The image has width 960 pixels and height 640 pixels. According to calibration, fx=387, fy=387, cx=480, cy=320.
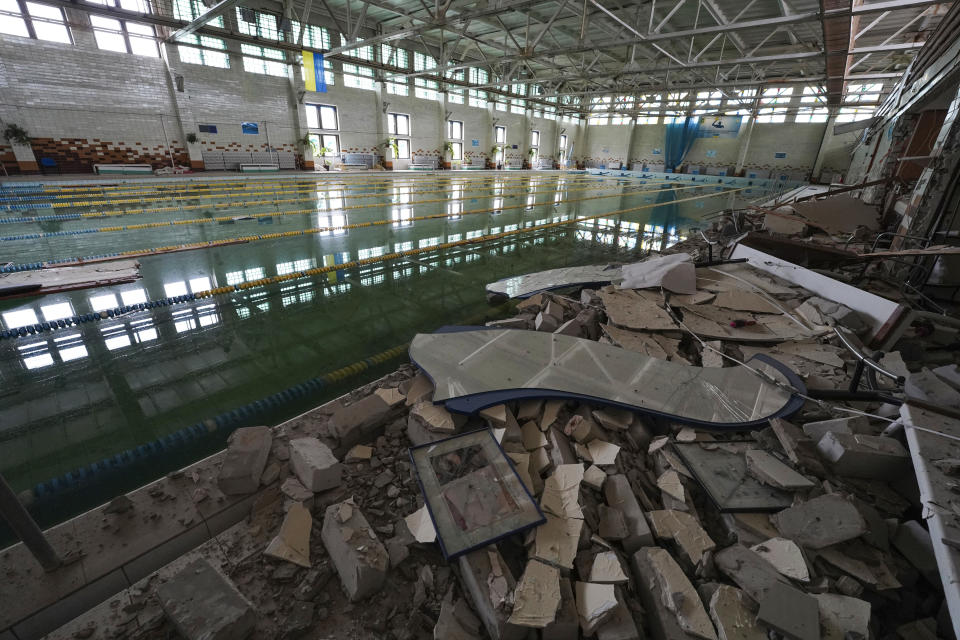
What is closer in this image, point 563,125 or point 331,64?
point 331,64

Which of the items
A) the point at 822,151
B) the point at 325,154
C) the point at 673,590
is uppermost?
the point at 822,151

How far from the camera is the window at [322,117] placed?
19672mm

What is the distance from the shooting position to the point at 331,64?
19.4 m

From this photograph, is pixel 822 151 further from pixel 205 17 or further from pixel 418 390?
pixel 418 390

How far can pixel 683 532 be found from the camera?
1.72m

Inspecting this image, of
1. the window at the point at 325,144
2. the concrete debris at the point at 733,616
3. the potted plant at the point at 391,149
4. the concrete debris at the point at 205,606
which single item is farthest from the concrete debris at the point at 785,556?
the potted plant at the point at 391,149

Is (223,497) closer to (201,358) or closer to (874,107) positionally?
(201,358)

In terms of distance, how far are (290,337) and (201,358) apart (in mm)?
700

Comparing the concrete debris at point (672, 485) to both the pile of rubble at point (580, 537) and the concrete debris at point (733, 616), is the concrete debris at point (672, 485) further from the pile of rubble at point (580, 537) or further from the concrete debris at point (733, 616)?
the concrete debris at point (733, 616)

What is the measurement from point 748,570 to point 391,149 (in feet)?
80.7

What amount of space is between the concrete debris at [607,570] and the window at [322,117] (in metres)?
23.0

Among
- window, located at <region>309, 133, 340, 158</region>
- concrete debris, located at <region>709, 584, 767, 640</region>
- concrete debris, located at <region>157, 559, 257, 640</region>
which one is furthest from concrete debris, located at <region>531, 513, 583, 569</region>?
window, located at <region>309, 133, 340, 158</region>

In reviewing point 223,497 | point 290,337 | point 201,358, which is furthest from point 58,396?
point 223,497

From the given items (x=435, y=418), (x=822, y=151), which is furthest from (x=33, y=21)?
(x=822, y=151)
